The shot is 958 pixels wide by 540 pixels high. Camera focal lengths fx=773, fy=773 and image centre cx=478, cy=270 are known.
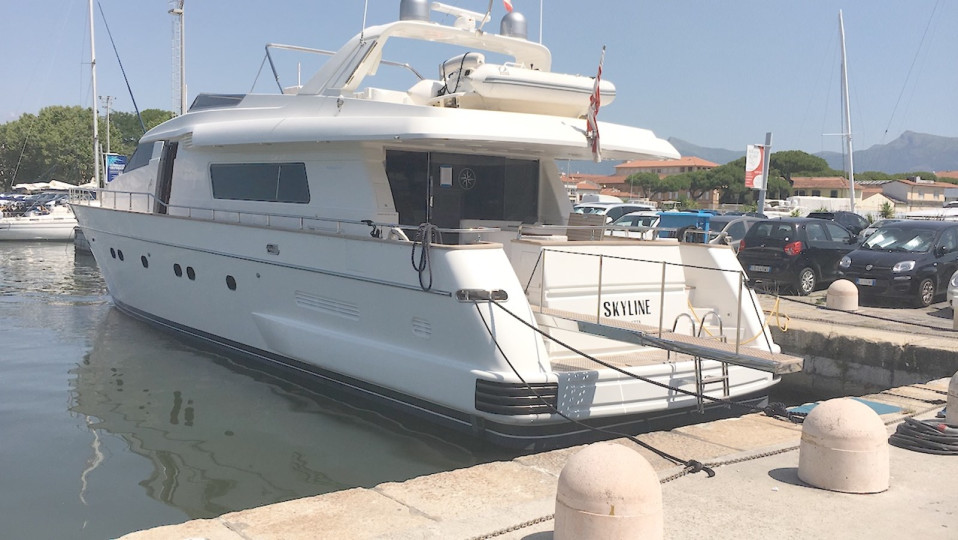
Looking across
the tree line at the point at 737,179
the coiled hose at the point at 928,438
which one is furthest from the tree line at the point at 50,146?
the coiled hose at the point at 928,438

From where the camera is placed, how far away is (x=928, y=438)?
529 cm

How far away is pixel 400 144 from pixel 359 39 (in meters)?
1.82

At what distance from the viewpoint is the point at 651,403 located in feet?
21.3

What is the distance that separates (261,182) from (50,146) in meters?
58.4

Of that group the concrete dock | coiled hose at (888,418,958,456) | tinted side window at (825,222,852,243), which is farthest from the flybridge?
tinted side window at (825,222,852,243)

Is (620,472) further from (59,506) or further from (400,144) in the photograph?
(400,144)

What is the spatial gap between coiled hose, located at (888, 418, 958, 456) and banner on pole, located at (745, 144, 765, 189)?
15.3 m

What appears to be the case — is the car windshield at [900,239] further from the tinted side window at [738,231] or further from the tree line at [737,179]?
the tree line at [737,179]

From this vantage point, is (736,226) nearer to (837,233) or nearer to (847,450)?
(837,233)

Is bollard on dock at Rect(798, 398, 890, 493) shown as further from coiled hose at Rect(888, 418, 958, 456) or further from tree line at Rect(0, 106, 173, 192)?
tree line at Rect(0, 106, 173, 192)

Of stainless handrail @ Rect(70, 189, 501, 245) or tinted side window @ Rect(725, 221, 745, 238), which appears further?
tinted side window @ Rect(725, 221, 745, 238)

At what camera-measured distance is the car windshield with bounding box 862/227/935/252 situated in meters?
12.5

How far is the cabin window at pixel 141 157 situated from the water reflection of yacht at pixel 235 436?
354 centimetres

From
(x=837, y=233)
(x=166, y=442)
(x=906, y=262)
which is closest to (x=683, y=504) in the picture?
(x=166, y=442)
